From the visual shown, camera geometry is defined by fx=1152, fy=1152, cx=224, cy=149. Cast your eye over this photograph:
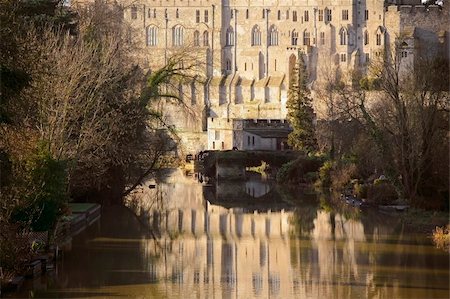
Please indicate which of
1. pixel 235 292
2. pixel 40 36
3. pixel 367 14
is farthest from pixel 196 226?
pixel 367 14

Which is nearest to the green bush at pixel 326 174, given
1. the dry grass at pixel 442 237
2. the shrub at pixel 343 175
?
the shrub at pixel 343 175

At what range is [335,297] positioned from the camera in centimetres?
1861

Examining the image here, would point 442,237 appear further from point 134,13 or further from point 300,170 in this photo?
point 134,13

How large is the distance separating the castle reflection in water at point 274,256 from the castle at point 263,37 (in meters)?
65.6

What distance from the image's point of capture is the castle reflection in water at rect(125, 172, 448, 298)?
1948cm

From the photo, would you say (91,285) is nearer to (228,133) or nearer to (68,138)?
(68,138)

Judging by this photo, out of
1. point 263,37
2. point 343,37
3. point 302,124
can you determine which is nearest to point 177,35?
point 263,37

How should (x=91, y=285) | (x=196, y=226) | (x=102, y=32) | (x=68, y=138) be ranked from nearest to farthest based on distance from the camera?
(x=91, y=285), (x=68, y=138), (x=196, y=226), (x=102, y=32)

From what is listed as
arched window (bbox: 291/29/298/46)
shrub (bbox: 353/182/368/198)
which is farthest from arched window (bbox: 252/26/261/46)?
shrub (bbox: 353/182/368/198)

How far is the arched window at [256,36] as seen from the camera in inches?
4168

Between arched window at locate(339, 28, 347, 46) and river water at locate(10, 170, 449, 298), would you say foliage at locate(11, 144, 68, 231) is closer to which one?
river water at locate(10, 170, 449, 298)

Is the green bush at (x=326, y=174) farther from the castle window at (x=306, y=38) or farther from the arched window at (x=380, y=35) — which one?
the castle window at (x=306, y=38)

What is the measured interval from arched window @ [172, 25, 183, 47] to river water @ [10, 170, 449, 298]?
228 ft

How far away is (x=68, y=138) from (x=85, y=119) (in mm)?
1216
